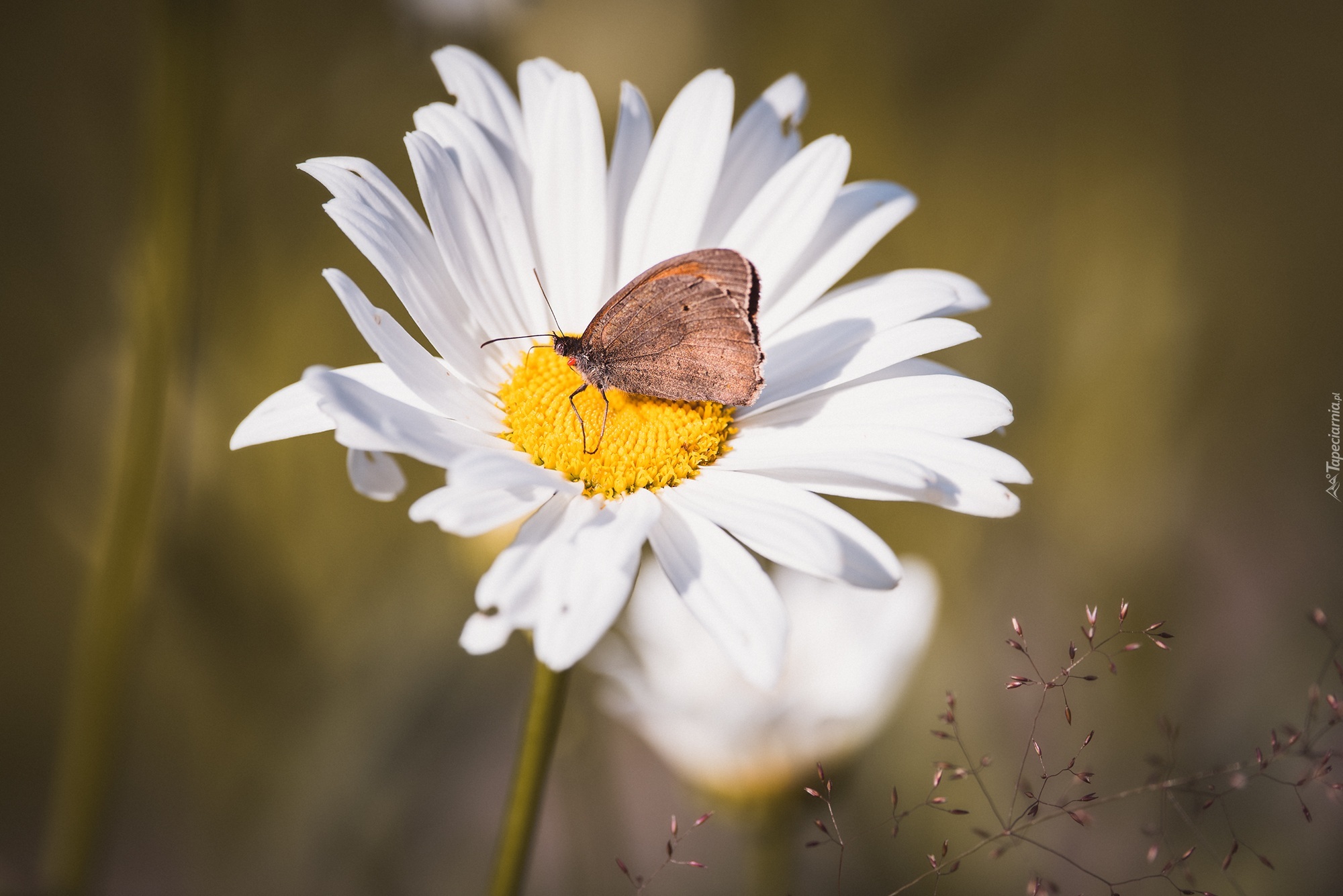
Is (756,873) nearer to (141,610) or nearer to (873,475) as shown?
(873,475)

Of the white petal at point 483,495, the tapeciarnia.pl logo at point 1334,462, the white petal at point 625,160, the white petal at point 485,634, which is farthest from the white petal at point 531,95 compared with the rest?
the tapeciarnia.pl logo at point 1334,462

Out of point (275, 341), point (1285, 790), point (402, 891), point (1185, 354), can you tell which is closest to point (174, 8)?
point (275, 341)

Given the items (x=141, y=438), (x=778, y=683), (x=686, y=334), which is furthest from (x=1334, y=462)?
(x=141, y=438)

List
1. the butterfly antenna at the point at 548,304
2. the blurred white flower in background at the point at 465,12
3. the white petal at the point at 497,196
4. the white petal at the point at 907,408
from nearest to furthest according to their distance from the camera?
the white petal at the point at 907,408
the white petal at the point at 497,196
the butterfly antenna at the point at 548,304
the blurred white flower in background at the point at 465,12

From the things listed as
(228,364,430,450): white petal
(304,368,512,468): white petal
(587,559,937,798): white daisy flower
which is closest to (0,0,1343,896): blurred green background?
(587,559,937,798): white daisy flower

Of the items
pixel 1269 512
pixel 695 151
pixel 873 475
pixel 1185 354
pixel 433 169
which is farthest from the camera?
pixel 1269 512

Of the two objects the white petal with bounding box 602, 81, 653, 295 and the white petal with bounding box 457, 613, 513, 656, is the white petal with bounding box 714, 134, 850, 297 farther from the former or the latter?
the white petal with bounding box 457, 613, 513, 656

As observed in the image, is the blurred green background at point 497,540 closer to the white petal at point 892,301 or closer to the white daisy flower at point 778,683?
the white daisy flower at point 778,683
